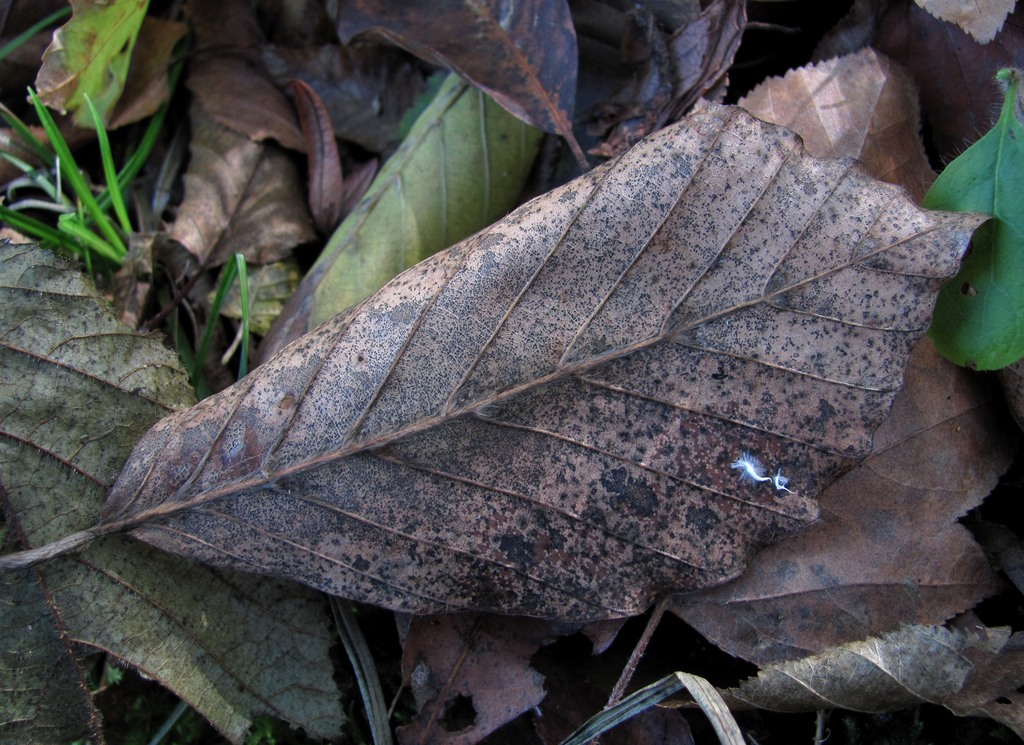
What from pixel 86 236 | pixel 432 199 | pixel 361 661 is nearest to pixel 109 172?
pixel 86 236

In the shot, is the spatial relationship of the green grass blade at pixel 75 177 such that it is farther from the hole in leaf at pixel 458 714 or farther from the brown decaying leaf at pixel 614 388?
the hole in leaf at pixel 458 714

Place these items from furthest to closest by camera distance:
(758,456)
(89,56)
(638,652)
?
(89,56) → (638,652) → (758,456)

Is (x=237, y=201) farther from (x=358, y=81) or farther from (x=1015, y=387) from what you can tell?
(x=1015, y=387)

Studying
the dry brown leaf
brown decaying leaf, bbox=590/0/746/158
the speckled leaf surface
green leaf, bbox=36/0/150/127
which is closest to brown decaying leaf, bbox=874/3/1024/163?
the dry brown leaf

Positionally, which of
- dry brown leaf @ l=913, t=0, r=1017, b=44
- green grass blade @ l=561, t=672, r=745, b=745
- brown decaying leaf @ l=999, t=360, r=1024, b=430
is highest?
dry brown leaf @ l=913, t=0, r=1017, b=44

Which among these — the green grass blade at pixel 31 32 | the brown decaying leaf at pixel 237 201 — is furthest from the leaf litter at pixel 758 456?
the green grass blade at pixel 31 32

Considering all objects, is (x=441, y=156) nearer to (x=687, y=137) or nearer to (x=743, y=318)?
(x=687, y=137)

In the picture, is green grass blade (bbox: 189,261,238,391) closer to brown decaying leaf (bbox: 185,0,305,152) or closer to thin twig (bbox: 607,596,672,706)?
brown decaying leaf (bbox: 185,0,305,152)
